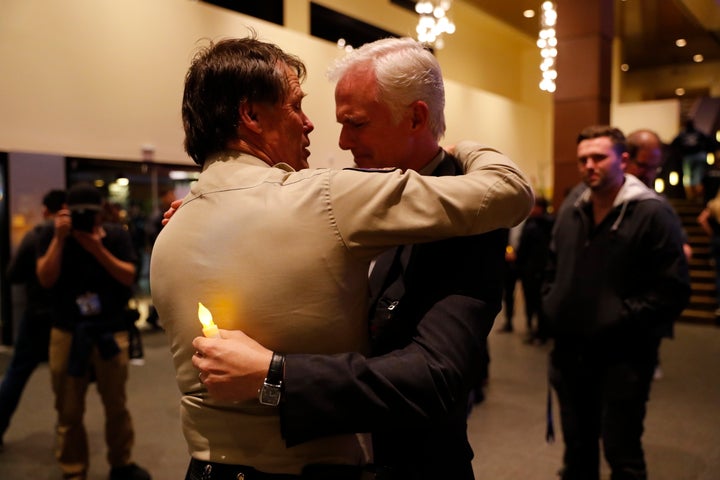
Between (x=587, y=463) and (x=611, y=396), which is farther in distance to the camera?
(x=587, y=463)

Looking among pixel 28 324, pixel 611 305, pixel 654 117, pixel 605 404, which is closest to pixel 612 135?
pixel 611 305

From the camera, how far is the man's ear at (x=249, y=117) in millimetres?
1038

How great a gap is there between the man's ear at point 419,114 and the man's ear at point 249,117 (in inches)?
12.3

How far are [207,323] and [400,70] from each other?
59 centimetres

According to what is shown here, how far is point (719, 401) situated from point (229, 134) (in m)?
4.90

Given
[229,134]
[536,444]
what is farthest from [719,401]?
[229,134]

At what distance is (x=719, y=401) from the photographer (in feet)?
15.1

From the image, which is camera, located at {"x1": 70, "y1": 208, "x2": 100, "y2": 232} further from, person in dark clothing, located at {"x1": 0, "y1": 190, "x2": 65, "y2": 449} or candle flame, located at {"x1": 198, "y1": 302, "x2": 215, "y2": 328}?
candle flame, located at {"x1": 198, "y1": 302, "x2": 215, "y2": 328}

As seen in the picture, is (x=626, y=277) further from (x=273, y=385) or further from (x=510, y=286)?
(x=510, y=286)

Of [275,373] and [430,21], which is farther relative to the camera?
[430,21]

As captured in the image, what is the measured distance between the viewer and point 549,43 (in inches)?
284

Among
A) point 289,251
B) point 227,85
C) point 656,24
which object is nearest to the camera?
point 289,251

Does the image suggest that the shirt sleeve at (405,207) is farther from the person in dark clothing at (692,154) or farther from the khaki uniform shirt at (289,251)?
the person in dark clothing at (692,154)

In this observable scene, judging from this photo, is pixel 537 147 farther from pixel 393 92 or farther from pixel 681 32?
pixel 393 92
